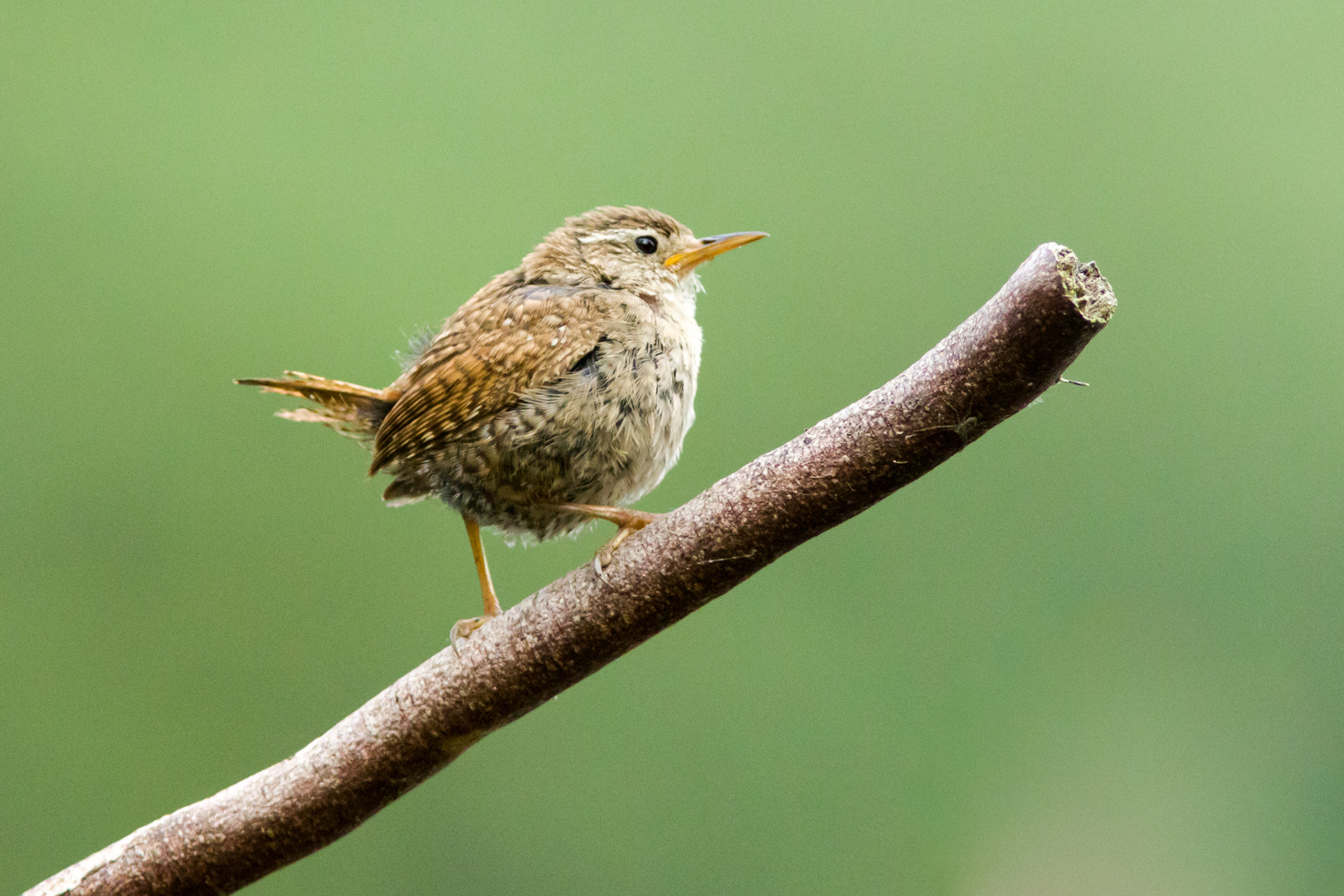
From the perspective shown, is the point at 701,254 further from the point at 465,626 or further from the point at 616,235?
the point at 465,626

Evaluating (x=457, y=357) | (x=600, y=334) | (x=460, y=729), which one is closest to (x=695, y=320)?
(x=600, y=334)

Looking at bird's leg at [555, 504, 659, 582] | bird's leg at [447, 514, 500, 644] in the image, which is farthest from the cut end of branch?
bird's leg at [447, 514, 500, 644]

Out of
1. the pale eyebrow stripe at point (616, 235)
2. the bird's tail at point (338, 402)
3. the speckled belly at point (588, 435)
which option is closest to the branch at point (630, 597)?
the speckled belly at point (588, 435)

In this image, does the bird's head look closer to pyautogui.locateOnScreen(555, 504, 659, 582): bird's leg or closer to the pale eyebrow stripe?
the pale eyebrow stripe

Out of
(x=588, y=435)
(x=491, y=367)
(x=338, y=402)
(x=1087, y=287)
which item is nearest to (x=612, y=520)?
(x=588, y=435)

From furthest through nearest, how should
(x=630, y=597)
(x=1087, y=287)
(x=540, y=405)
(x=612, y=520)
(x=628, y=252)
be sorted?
1. (x=628, y=252)
2. (x=540, y=405)
3. (x=612, y=520)
4. (x=630, y=597)
5. (x=1087, y=287)

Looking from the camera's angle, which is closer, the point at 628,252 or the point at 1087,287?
the point at 1087,287
